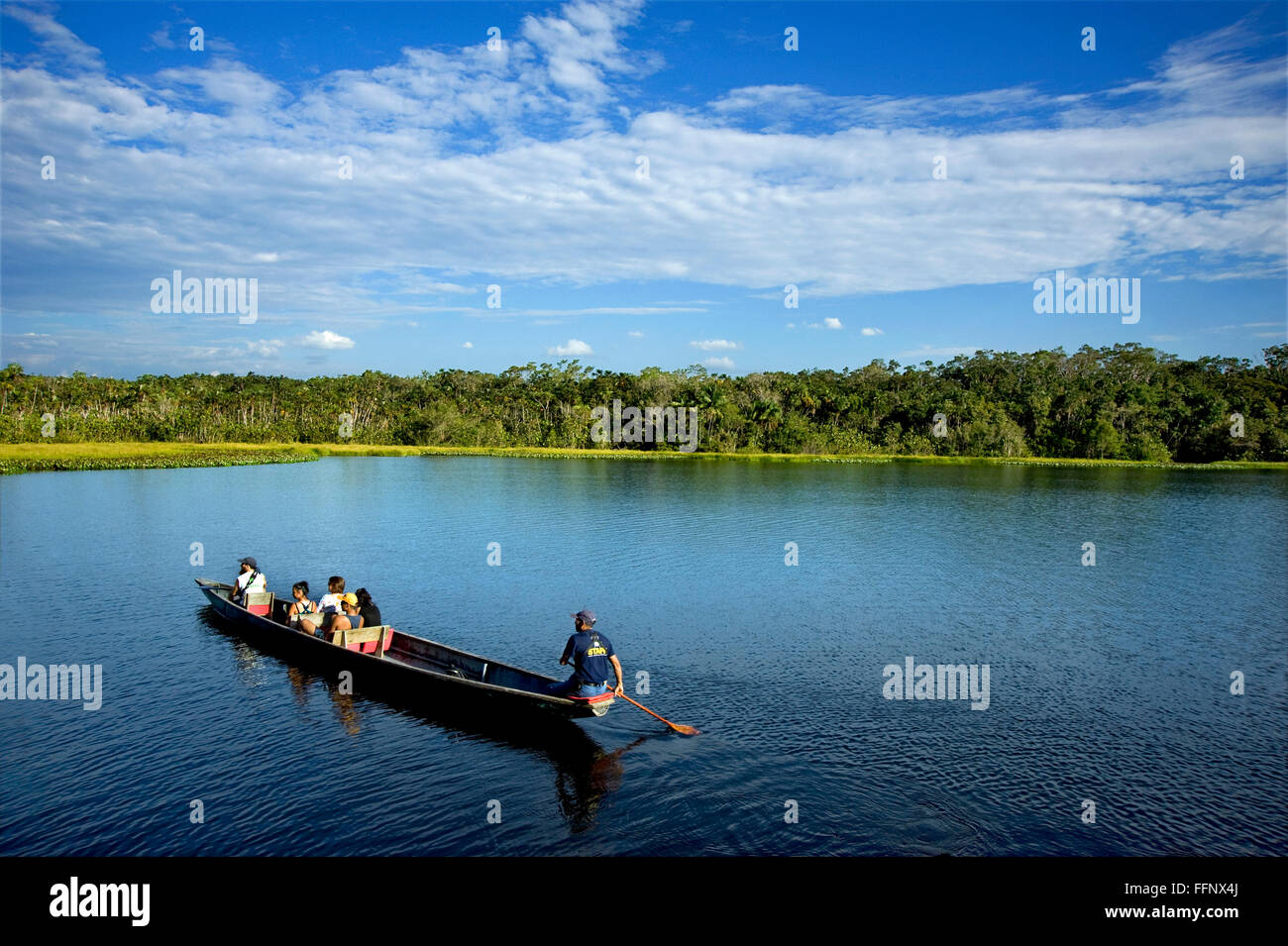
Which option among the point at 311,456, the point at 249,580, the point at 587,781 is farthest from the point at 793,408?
the point at 587,781

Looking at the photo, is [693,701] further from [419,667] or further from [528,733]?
[419,667]

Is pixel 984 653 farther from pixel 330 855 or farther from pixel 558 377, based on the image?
pixel 558 377

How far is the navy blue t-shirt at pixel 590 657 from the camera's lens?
14.0 meters

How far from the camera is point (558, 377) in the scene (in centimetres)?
13462

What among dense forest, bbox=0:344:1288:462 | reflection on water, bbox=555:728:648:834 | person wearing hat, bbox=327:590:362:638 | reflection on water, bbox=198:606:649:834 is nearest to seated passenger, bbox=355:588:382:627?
person wearing hat, bbox=327:590:362:638

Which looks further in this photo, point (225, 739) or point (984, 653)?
point (984, 653)

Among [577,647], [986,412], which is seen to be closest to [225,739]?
[577,647]

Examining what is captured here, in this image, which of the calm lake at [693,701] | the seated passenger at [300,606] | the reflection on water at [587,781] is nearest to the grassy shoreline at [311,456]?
the calm lake at [693,701]

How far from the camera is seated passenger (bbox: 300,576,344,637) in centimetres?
1839

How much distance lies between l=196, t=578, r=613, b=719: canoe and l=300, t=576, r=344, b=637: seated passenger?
390 mm

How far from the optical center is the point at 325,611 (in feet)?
62.1

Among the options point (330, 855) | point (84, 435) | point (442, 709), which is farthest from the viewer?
point (84, 435)

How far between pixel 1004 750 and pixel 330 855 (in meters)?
11.3
